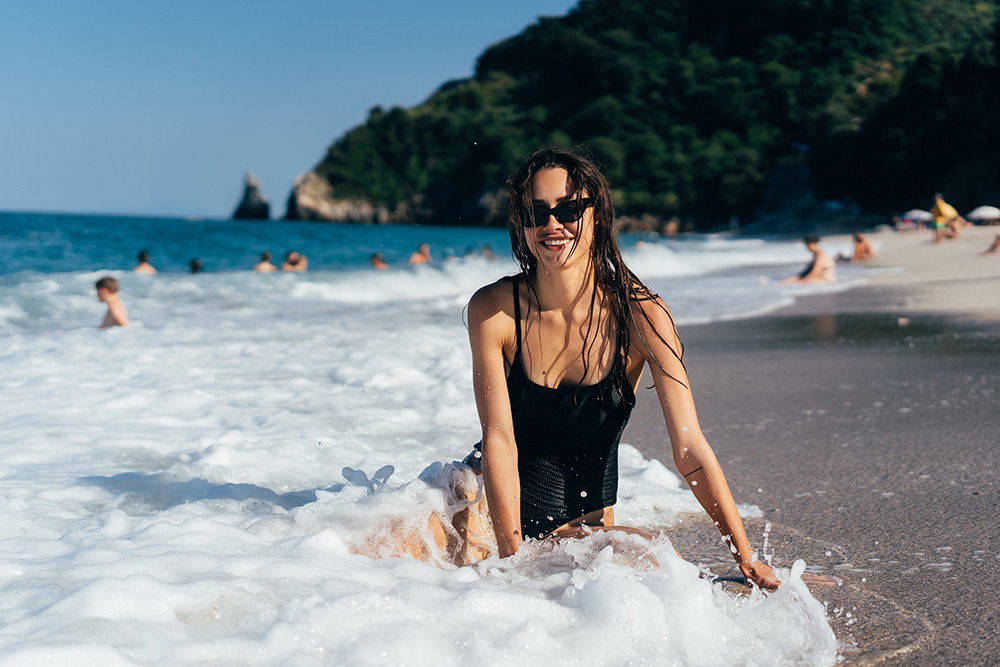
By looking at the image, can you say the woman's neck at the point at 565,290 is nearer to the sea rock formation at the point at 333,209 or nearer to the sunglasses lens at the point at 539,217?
the sunglasses lens at the point at 539,217

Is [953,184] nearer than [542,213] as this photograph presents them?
No

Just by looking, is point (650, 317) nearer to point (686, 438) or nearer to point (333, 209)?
point (686, 438)

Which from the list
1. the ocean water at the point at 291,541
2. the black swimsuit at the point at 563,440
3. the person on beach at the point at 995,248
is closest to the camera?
the ocean water at the point at 291,541

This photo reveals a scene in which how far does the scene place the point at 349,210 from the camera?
123688 mm

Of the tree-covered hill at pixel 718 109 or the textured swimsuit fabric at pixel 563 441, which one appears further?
the tree-covered hill at pixel 718 109

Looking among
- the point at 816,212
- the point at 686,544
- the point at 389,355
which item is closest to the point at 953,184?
the point at 816,212

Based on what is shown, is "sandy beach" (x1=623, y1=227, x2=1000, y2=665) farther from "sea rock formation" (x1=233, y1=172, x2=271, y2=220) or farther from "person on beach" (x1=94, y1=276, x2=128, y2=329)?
"sea rock formation" (x1=233, y1=172, x2=271, y2=220)

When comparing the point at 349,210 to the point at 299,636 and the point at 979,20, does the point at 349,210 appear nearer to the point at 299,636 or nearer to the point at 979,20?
the point at 979,20

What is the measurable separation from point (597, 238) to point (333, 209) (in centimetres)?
12413

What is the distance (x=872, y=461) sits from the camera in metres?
4.73

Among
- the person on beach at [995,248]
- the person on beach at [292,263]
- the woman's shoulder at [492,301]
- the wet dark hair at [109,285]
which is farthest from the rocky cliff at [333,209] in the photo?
Answer: the woman's shoulder at [492,301]

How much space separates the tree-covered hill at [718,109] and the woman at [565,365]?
2308 inches

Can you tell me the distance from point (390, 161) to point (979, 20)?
70483 millimetres

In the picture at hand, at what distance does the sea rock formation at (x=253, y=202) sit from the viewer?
14512 centimetres
